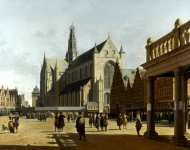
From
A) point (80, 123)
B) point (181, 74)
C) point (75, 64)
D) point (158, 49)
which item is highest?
point (75, 64)

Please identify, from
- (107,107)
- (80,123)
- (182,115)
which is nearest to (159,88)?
(107,107)

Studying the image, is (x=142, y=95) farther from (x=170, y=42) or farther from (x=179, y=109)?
(x=179, y=109)

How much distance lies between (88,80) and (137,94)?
3914 cm

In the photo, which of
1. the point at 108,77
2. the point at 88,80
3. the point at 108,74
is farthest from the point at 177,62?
the point at 88,80

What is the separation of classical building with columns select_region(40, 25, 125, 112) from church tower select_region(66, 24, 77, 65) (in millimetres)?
3535

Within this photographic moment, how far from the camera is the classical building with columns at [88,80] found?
422ft

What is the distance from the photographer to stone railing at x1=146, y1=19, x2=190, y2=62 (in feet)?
74.5

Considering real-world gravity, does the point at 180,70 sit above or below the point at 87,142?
above

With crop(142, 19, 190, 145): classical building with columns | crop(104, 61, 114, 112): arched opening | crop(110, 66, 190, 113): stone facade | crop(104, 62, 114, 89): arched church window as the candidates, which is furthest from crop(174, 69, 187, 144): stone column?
crop(104, 62, 114, 89): arched church window

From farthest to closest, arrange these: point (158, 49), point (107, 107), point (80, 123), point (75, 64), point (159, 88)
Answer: point (75, 64)
point (107, 107)
point (159, 88)
point (80, 123)
point (158, 49)

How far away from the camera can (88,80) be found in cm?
13538

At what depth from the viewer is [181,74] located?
23047 mm

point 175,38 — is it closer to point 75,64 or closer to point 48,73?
point 75,64

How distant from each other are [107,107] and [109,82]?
28.0 ft
